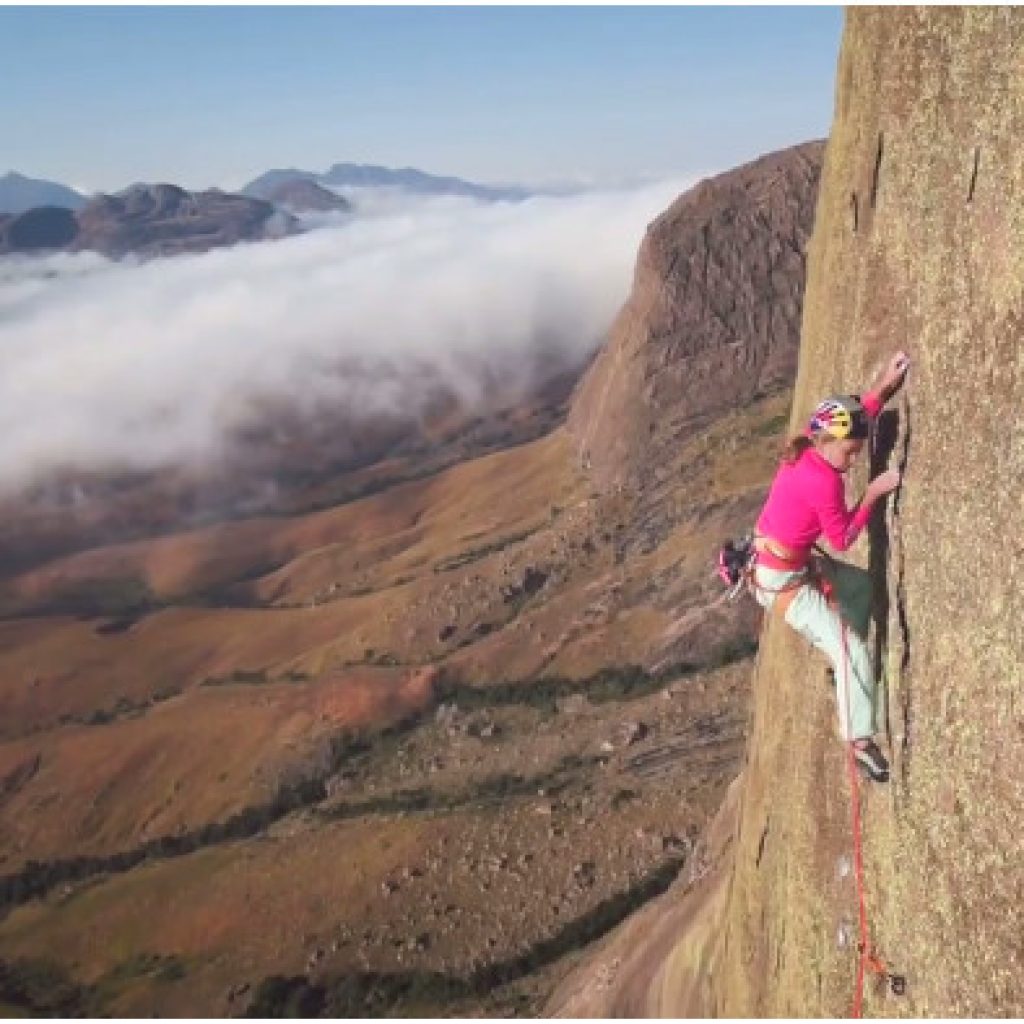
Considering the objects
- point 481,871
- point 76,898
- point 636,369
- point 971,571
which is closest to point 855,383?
point 971,571

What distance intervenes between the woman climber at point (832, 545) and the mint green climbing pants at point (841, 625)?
0.01m

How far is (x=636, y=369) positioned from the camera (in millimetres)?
168250

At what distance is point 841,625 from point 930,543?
208 cm

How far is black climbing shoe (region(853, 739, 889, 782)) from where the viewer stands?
14906 millimetres

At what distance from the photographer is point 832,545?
14781 millimetres

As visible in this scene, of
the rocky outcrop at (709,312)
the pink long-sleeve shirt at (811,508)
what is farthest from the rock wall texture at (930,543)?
the rocky outcrop at (709,312)

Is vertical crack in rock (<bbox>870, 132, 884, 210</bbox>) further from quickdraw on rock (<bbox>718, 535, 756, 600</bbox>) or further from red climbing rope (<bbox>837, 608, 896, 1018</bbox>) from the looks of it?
red climbing rope (<bbox>837, 608, 896, 1018</bbox>)

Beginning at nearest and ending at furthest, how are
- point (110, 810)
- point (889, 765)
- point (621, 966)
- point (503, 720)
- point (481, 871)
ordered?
point (889, 765) < point (621, 966) < point (481, 871) < point (503, 720) < point (110, 810)

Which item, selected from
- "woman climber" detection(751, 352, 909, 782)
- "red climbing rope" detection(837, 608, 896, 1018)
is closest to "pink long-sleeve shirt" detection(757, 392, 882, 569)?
"woman climber" detection(751, 352, 909, 782)

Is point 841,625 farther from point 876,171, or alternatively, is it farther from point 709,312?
point 709,312

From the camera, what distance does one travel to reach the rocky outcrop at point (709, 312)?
152m

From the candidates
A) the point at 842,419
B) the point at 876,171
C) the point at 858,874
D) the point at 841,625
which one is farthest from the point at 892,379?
the point at 858,874

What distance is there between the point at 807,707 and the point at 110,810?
119370 mm

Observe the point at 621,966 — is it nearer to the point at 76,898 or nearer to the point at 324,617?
the point at 76,898
